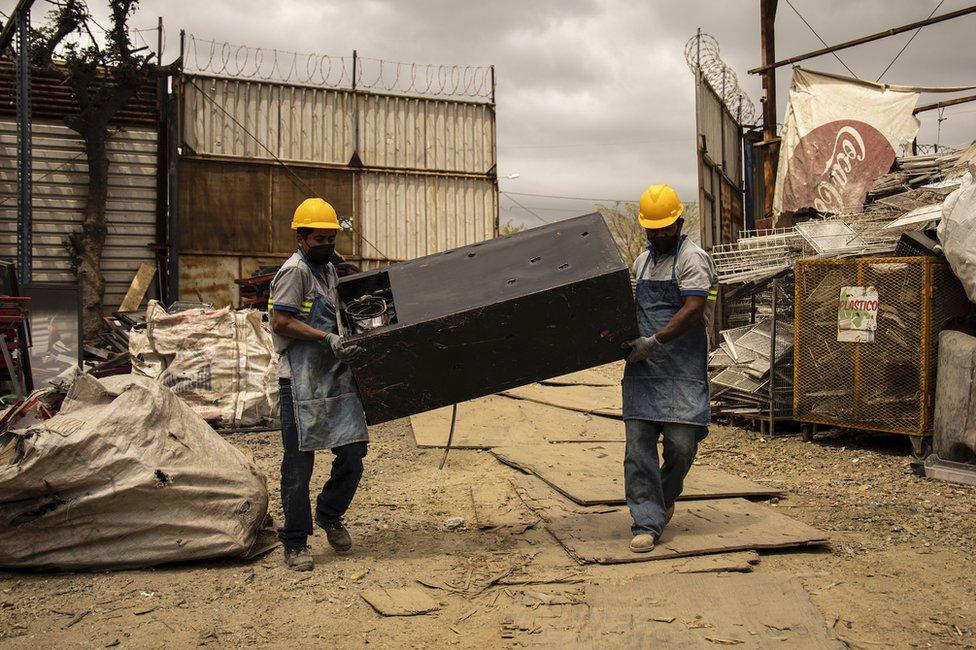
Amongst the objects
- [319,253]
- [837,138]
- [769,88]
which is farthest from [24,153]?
[837,138]

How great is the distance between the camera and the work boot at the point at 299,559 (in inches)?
157

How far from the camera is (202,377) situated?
26.7 feet

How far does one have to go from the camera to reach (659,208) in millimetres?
4133

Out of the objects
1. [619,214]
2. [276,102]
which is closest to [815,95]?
[276,102]

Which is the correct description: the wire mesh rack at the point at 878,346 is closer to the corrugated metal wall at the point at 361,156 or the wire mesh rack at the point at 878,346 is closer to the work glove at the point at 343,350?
the work glove at the point at 343,350

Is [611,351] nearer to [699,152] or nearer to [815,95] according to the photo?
[699,152]

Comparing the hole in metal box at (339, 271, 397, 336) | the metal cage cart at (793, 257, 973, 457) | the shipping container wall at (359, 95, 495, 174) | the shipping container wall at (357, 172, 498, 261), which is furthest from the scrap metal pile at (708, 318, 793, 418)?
the shipping container wall at (359, 95, 495, 174)

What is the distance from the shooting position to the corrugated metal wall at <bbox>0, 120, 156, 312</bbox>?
43.8ft

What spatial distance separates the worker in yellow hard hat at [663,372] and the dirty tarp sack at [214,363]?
477cm

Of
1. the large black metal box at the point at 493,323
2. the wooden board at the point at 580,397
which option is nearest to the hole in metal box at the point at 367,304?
the large black metal box at the point at 493,323

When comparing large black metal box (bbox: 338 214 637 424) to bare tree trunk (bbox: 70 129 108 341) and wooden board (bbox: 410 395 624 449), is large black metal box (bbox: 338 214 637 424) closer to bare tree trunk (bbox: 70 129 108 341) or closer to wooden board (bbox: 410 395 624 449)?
wooden board (bbox: 410 395 624 449)

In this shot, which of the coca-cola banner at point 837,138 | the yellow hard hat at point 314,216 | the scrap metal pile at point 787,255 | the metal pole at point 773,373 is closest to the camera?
the yellow hard hat at point 314,216

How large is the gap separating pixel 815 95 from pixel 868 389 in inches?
229

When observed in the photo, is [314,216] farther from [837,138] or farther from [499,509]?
[837,138]
